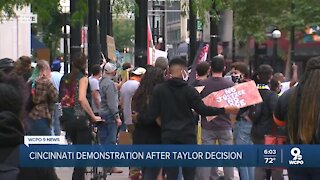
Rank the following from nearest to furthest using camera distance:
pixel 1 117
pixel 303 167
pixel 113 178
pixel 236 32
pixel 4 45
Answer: pixel 1 117
pixel 303 167
pixel 113 178
pixel 4 45
pixel 236 32

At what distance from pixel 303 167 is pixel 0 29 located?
3607 cm

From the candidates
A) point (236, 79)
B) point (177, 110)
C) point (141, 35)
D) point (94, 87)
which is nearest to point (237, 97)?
point (177, 110)

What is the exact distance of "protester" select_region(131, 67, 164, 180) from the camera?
10.9 meters

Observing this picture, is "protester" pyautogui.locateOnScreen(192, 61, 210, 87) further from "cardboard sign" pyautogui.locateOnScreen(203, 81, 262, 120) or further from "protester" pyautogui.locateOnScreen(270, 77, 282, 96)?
"cardboard sign" pyautogui.locateOnScreen(203, 81, 262, 120)

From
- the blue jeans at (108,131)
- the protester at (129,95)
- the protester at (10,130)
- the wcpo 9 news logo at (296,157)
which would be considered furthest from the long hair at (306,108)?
the blue jeans at (108,131)

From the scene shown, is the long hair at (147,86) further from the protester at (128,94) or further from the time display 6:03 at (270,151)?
the protester at (128,94)

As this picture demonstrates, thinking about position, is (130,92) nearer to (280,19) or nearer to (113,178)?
(113,178)

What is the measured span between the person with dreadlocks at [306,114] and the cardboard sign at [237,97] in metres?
2.80

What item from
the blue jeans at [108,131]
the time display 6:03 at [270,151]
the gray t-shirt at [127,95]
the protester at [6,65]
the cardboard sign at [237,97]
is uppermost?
the protester at [6,65]

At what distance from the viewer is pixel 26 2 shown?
517 inches

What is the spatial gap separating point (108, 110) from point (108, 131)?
1.27 feet

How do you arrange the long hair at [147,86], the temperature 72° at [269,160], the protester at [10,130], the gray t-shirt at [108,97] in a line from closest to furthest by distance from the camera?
the protester at [10,130] → the temperature 72° at [269,160] → the long hair at [147,86] → the gray t-shirt at [108,97]

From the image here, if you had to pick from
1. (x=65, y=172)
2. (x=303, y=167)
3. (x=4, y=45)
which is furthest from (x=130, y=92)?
(x=4, y=45)

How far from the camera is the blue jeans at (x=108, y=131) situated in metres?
14.5
